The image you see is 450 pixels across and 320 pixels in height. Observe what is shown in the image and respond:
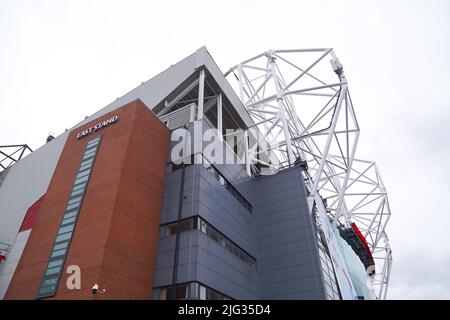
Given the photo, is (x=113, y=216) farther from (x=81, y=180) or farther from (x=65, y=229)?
(x=81, y=180)

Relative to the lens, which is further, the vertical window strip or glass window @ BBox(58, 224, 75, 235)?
glass window @ BBox(58, 224, 75, 235)

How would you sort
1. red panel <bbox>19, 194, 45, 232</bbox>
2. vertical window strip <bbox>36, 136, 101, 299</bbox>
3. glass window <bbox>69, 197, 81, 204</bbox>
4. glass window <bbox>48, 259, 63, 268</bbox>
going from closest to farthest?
vertical window strip <bbox>36, 136, 101, 299</bbox>, glass window <bbox>48, 259, 63, 268</bbox>, glass window <bbox>69, 197, 81, 204</bbox>, red panel <bbox>19, 194, 45, 232</bbox>

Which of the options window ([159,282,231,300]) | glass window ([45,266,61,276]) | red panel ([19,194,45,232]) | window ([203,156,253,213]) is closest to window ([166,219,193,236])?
window ([159,282,231,300])

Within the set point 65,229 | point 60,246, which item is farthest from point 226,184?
point 60,246

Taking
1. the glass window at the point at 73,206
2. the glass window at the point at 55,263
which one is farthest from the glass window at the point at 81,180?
the glass window at the point at 55,263

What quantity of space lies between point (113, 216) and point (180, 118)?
1432cm

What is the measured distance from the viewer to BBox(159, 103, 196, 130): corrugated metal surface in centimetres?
3328

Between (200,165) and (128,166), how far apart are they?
609 cm

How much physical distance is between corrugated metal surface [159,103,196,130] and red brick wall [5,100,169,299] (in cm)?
268

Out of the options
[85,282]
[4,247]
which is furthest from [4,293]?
[85,282]

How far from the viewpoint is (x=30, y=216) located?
108ft

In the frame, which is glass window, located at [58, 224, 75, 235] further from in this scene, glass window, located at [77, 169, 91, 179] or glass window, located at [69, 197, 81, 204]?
glass window, located at [77, 169, 91, 179]

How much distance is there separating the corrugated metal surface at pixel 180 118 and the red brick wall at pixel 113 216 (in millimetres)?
2685
